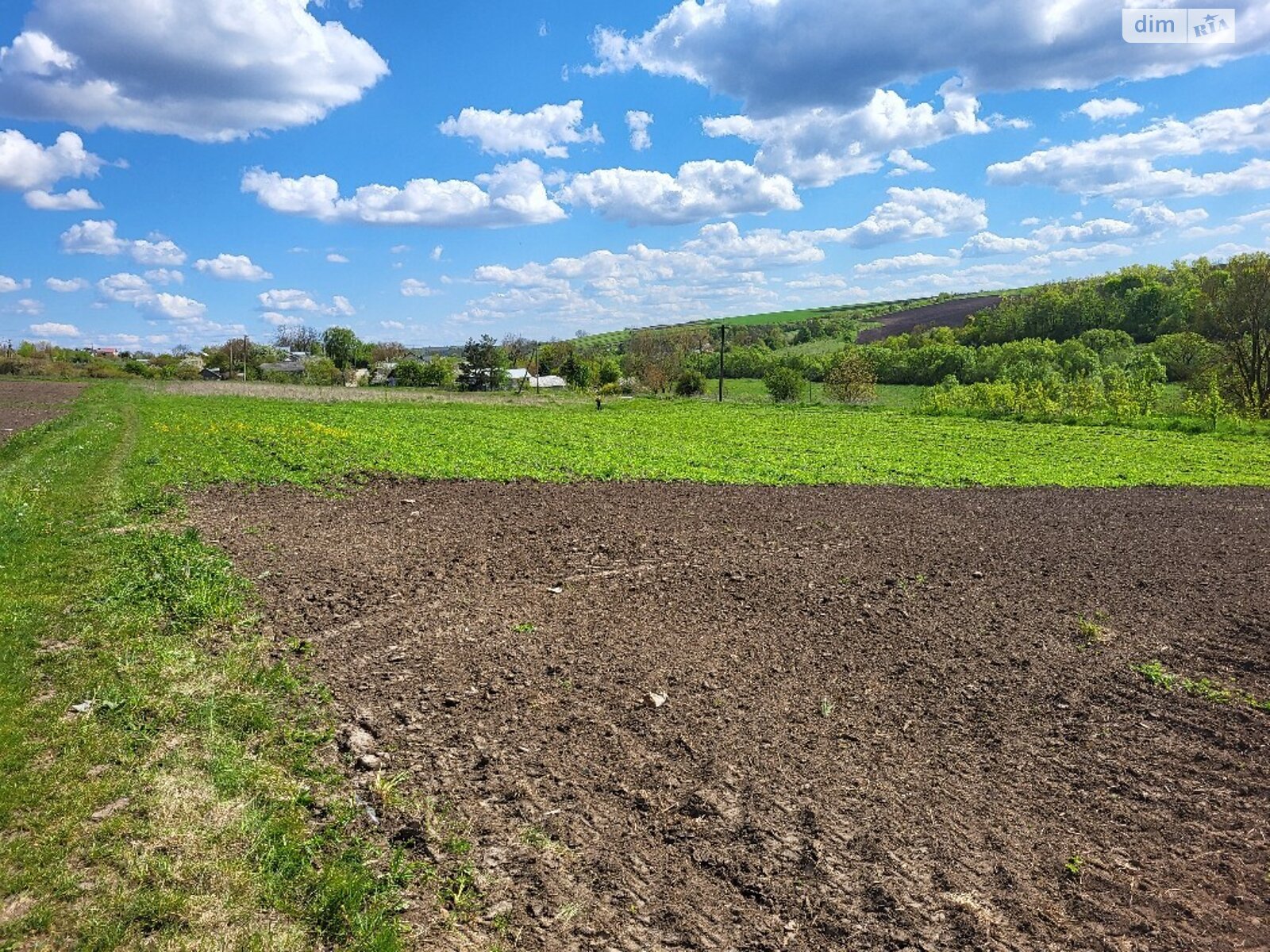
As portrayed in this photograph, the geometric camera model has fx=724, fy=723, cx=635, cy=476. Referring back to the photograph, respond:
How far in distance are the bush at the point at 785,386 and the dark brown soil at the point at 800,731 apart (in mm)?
45857

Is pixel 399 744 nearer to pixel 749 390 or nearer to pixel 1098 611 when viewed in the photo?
pixel 1098 611

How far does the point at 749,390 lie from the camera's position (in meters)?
71.8

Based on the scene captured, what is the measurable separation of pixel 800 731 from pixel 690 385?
61564mm

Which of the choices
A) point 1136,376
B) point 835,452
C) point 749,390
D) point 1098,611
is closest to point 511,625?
point 1098,611

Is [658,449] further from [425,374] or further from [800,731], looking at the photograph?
[425,374]

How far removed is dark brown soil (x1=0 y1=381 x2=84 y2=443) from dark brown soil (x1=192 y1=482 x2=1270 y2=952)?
24.4 m

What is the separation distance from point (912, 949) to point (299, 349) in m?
166

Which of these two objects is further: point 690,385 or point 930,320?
point 930,320

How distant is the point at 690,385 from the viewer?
2616 inches

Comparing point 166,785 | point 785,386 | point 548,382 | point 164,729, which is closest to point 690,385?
point 785,386

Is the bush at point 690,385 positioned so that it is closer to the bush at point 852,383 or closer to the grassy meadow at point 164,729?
the bush at point 852,383

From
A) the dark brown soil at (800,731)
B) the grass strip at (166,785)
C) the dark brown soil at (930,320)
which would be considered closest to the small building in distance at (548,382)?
the dark brown soil at (930,320)

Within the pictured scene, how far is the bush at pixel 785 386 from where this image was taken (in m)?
57.3

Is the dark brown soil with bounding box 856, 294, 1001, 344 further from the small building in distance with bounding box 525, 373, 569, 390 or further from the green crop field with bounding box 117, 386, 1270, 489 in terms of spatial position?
the green crop field with bounding box 117, 386, 1270, 489
